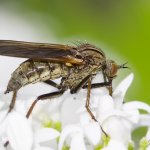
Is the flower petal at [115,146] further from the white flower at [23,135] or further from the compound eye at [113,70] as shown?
the compound eye at [113,70]

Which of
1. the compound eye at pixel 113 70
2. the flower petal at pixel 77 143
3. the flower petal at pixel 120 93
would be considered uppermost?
the compound eye at pixel 113 70

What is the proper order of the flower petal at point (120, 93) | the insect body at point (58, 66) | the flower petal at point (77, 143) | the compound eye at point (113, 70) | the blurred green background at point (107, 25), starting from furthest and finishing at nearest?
the blurred green background at point (107, 25), the compound eye at point (113, 70), the insect body at point (58, 66), the flower petal at point (120, 93), the flower petal at point (77, 143)

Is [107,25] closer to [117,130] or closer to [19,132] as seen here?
[117,130]

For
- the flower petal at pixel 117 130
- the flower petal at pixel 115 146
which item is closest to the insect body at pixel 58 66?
the flower petal at pixel 117 130

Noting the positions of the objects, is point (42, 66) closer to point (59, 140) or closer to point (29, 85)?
point (29, 85)

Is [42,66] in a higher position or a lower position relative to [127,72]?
higher

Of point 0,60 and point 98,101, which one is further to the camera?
point 0,60

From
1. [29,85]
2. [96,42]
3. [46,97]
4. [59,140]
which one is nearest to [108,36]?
[96,42]
